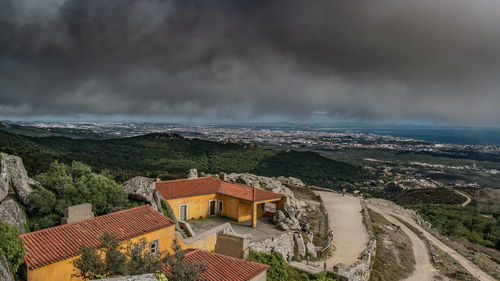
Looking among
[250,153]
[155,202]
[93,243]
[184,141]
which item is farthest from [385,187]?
[93,243]

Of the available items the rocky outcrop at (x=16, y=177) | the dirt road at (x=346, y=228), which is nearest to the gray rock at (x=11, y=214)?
the rocky outcrop at (x=16, y=177)

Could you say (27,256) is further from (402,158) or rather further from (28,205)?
(402,158)

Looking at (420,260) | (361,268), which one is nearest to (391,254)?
(420,260)

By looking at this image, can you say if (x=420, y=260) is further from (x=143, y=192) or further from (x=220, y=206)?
(x=143, y=192)

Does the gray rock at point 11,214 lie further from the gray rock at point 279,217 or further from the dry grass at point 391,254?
the dry grass at point 391,254

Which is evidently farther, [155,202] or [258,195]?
[258,195]
